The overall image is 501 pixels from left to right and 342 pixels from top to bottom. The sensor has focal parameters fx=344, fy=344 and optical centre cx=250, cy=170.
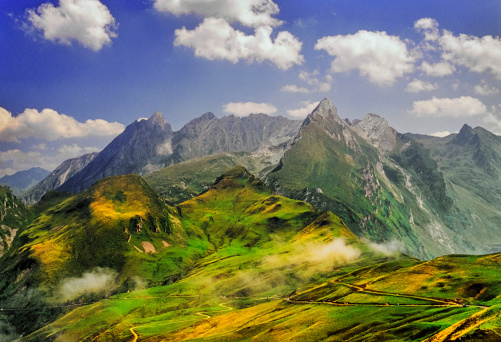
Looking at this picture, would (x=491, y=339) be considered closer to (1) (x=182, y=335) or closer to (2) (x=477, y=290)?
(2) (x=477, y=290)

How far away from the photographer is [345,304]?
167 m

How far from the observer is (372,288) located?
182375mm

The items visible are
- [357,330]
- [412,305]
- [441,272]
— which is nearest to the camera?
[357,330]

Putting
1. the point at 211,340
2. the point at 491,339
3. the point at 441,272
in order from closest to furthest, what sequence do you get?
the point at 491,339, the point at 211,340, the point at 441,272

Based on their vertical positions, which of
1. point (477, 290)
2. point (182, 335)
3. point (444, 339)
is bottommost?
point (182, 335)

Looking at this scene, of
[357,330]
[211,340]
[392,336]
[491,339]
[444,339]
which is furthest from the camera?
[211,340]

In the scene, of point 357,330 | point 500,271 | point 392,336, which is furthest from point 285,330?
point 500,271

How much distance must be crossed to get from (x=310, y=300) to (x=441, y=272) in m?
71.4

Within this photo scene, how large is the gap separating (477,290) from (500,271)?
30.0 m

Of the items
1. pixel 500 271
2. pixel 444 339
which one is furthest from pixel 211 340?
pixel 500 271

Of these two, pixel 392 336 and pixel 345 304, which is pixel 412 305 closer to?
pixel 345 304

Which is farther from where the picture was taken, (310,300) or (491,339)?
(310,300)

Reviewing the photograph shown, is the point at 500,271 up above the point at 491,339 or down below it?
below

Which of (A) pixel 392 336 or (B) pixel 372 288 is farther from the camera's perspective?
(B) pixel 372 288
